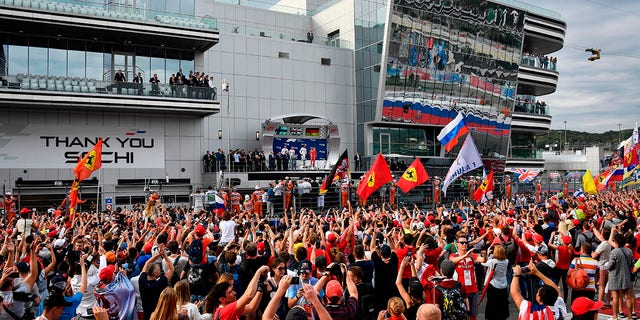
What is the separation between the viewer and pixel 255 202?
2617 centimetres

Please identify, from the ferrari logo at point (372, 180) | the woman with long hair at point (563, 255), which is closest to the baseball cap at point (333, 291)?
the woman with long hair at point (563, 255)

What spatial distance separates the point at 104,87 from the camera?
108ft

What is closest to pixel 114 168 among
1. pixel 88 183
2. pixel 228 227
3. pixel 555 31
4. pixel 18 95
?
pixel 88 183

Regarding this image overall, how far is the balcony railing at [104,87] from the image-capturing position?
30.8m

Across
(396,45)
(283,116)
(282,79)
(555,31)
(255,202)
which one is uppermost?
(555,31)

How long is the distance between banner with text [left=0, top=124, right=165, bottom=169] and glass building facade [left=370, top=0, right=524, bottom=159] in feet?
59.0

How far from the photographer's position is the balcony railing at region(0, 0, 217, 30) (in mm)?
30883

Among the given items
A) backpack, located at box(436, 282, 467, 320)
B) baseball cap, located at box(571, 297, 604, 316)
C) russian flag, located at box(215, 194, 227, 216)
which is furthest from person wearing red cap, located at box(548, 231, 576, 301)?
russian flag, located at box(215, 194, 227, 216)

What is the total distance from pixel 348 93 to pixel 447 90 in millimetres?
8570

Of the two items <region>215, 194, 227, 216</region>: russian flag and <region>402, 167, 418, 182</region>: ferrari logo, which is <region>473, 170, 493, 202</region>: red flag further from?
<region>215, 194, 227, 216</region>: russian flag

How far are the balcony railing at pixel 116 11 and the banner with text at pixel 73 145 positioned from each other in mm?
6759

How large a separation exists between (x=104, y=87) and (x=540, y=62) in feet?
149

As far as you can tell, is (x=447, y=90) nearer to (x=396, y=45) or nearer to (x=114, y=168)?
Answer: (x=396, y=45)

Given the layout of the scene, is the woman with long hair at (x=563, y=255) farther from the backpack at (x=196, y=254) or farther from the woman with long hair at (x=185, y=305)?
the woman with long hair at (x=185, y=305)
